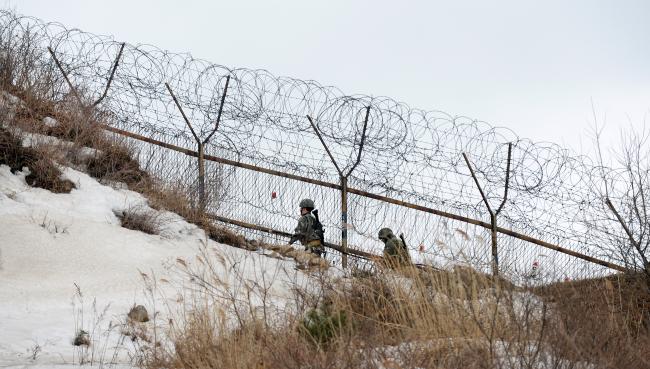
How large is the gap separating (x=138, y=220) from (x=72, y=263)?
1.57 metres

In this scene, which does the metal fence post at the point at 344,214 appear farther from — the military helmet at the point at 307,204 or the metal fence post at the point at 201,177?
the metal fence post at the point at 201,177

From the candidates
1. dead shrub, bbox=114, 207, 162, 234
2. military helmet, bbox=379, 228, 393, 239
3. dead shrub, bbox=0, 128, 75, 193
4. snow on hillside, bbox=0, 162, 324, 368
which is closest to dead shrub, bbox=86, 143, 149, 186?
snow on hillside, bbox=0, 162, 324, 368

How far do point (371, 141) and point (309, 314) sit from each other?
18.7 feet

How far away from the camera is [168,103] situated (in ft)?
34.8

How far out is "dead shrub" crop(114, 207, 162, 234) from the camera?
9604 mm

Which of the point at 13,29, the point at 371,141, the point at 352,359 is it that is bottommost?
the point at 352,359

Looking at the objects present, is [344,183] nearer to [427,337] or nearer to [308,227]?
[308,227]

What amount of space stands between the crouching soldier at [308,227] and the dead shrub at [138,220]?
1.74 meters

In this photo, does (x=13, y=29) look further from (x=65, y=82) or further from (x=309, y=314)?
(x=309, y=314)

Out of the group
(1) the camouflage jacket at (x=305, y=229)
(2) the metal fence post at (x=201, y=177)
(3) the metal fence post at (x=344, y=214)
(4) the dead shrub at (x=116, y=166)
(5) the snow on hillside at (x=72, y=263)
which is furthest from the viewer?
(4) the dead shrub at (x=116, y=166)

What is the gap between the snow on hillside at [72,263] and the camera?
20.1 feet

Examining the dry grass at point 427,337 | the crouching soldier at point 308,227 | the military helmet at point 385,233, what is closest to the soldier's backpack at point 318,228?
the crouching soldier at point 308,227

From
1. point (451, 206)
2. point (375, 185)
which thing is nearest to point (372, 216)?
point (375, 185)

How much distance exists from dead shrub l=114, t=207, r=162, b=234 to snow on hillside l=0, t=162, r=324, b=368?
88 mm
